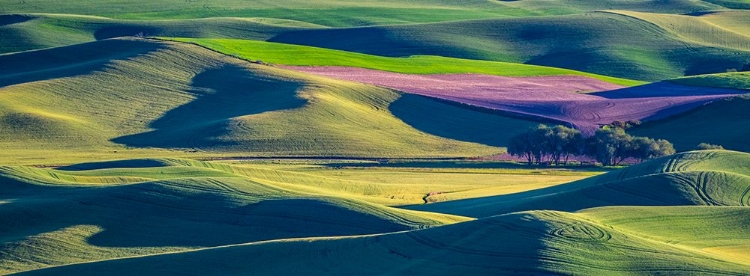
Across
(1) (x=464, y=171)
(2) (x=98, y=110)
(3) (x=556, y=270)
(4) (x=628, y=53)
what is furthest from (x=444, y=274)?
(4) (x=628, y=53)

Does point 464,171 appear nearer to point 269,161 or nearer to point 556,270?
point 269,161

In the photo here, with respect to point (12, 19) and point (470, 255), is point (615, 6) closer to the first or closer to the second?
point (12, 19)

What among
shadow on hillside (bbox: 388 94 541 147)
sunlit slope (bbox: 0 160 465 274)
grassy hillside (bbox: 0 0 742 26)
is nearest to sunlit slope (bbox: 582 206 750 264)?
sunlit slope (bbox: 0 160 465 274)

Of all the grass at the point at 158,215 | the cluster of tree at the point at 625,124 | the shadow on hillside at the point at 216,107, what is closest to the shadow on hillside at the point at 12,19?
the shadow on hillside at the point at 216,107

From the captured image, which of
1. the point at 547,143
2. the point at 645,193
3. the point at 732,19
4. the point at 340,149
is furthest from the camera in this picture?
the point at 732,19

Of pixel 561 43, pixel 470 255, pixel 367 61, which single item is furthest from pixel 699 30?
pixel 470 255

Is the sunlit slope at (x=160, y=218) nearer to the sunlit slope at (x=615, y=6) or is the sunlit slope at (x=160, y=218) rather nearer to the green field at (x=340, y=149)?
the green field at (x=340, y=149)
